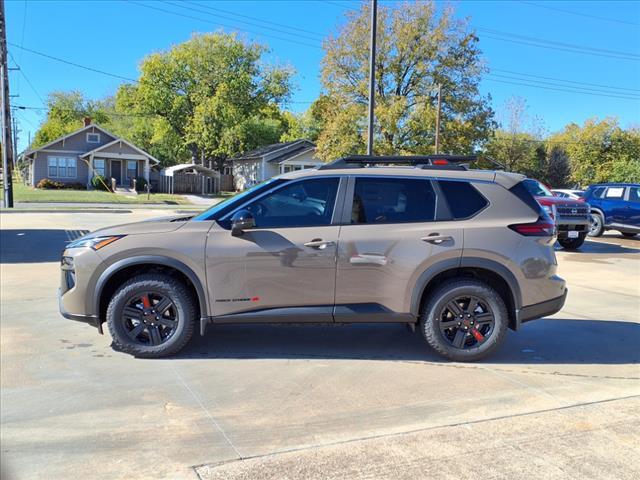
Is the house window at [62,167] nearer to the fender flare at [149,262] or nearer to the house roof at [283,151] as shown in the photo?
the house roof at [283,151]

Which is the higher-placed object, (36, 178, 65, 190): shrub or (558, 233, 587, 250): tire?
(36, 178, 65, 190): shrub

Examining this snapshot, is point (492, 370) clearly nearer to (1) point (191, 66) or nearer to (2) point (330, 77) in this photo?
(2) point (330, 77)

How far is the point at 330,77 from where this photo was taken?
102 ft

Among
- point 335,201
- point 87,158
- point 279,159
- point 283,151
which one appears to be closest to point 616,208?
point 335,201

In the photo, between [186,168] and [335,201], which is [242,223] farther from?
[186,168]

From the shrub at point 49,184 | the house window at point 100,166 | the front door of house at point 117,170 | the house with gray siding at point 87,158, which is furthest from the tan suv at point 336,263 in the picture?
the front door of house at point 117,170

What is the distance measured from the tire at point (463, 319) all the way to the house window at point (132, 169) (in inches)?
1867

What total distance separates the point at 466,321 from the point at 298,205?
1903mm

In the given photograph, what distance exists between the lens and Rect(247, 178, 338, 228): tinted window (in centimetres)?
503

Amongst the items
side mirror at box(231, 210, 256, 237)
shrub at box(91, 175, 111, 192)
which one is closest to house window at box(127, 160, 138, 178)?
shrub at box(91, 175, 111, 192)

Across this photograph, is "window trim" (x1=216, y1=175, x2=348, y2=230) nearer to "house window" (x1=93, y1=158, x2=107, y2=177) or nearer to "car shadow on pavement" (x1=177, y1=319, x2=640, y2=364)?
"car shadow on pavement" (x1=177, y1=319, x2=640, y2=364)

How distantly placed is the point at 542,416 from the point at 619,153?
4981 cm

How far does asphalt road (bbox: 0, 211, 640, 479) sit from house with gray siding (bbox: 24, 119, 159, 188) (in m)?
43.6

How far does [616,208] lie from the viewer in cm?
1705
